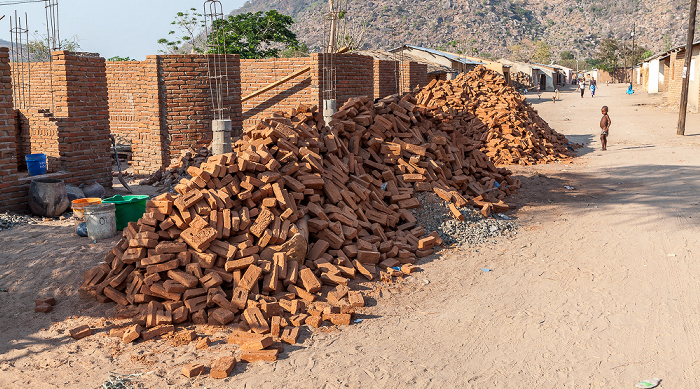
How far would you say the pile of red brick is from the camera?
47.8 feet

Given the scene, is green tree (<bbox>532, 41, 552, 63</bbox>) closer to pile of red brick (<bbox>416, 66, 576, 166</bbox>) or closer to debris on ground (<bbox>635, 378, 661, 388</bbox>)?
pile of red brick (<bbox>416, 66, 576, 166</bbox>)

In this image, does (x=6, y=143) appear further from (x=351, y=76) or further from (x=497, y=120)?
(x=497, y=120)

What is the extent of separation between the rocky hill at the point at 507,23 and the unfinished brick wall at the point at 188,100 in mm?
67039

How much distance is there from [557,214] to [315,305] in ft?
17.4

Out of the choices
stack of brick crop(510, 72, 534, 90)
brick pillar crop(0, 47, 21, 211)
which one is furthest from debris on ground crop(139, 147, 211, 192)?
stack of brick crop(510, 72, 534, 90)

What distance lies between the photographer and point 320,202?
711 centimetres

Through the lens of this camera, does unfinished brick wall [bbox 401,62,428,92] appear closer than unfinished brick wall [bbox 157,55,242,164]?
No

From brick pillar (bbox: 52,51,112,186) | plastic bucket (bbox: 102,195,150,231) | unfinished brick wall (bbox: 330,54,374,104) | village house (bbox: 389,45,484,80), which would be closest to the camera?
plastic bucket (bbox: 102,195,150,231)

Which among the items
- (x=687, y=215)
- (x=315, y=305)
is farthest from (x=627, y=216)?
(x=315, y=305)

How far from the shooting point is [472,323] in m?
5.11

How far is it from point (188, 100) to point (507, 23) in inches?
3661

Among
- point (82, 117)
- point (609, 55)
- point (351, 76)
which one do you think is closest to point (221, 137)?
point (82, 117)

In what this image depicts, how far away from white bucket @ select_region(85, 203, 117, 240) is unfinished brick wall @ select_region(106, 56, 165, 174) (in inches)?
188

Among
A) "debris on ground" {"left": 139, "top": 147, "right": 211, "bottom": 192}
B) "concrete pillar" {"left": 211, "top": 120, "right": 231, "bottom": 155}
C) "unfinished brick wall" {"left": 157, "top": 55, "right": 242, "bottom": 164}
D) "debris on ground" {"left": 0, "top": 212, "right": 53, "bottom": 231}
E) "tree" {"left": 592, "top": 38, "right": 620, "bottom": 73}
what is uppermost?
"tree" {"left": 592, "top": 38, "right": 620, "bottom": 73}
